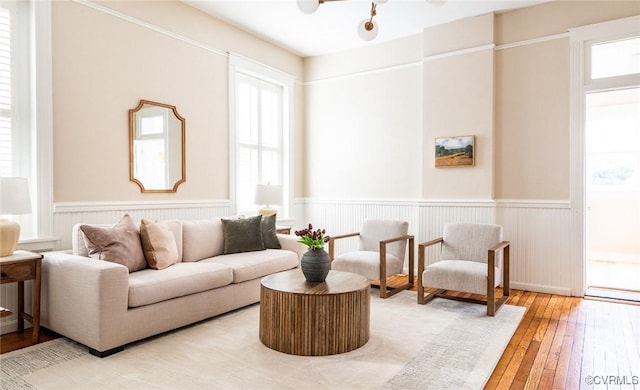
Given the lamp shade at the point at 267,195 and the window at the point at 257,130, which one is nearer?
the lamp shade at the point at 267,195

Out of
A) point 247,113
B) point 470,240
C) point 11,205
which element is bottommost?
point 470,240

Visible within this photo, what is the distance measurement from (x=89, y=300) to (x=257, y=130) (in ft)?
11.0

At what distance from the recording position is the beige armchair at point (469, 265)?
350 cm

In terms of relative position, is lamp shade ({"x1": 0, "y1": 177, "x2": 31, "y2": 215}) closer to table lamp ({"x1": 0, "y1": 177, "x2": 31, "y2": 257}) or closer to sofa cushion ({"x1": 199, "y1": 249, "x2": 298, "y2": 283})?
table lamp ({"x1": 0, "y1": 177, "x2": 31, "y2": 257})

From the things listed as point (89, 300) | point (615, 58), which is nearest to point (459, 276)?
point (615, 58)

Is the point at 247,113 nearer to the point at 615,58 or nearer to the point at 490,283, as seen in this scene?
the point at 490,283

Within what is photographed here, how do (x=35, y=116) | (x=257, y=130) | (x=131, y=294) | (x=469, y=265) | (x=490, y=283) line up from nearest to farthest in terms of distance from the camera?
(x=131, y=294) → (x=35, y=116) → (x=490, y=283) → (x=469, y=265) → (x=257, y=130)

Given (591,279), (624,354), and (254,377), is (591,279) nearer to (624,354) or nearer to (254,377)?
(624,354)

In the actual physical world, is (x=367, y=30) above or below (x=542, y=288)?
above

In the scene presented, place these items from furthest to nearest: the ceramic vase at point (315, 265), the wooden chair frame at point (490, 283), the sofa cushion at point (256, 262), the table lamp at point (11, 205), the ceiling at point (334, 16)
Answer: the ceiling at point (334, 16) < the sofa cushion at point (256, 262) < the wooden chair frame at point (490, 283) < the ceramic vase at point (315, 265) < the table lamp at point (11, 205)

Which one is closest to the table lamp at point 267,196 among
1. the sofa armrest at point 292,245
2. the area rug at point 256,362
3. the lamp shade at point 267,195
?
the lamp shade at point 267,195

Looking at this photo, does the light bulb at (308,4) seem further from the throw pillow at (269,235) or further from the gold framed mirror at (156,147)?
the throw pillow at (269,235)

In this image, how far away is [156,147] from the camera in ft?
13.6

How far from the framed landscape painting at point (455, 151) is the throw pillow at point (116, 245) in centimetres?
344
